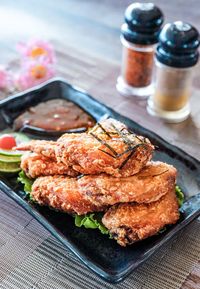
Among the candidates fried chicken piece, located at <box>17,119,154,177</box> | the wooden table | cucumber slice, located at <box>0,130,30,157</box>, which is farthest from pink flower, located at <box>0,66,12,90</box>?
fried chicken piece, located at <box>17,119,154,177</box>

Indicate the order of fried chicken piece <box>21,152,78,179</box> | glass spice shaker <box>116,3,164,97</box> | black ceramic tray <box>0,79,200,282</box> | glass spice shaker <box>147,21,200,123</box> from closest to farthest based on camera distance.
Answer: black ceramic tray <box>0,79,200,282</box>, fried chicken piece <box>21,152,78,179</box>, glass spice shaker <box>147,21,200,123</box>, glass spice shaker <box>116,3,164,97</box>

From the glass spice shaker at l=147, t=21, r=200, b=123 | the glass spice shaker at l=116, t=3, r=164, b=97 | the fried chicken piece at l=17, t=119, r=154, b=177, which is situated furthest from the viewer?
the glass spice shaker at l=116, t=3, r=164, b=97

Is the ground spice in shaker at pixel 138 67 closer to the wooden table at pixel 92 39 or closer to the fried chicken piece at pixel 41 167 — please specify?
the wooden table at pixel 92 39

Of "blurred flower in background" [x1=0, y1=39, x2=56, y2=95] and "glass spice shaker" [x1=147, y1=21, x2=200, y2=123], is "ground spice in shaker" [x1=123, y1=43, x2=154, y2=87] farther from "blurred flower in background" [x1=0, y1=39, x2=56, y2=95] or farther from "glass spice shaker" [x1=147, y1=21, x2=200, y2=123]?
"blurred flower in background" [x1=0, y1=39, x2=56, y2=95]

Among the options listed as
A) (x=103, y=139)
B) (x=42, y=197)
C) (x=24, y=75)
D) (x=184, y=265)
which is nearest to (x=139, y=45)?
(x=24, y=75)

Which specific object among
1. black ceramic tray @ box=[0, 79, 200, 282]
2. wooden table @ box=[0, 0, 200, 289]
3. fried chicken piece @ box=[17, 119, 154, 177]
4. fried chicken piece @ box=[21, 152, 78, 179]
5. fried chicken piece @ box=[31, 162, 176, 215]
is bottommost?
wooden table @ box=[0, 0, 200, 289]

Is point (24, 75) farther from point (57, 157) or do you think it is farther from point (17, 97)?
point (57, 157)
